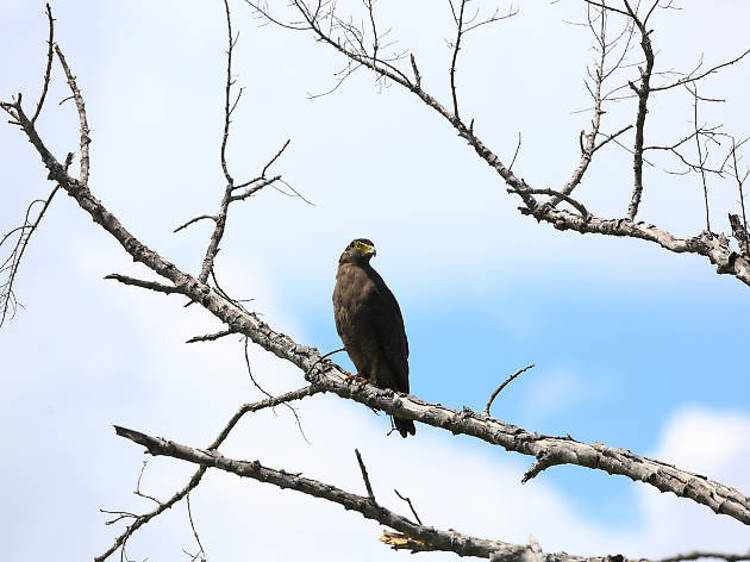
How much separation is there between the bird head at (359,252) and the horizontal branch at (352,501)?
3247mm

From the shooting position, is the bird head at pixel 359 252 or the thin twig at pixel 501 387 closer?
the thin twig at pixel 501 387

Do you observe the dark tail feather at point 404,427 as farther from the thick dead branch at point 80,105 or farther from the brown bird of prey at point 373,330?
the thick dead branch at point 80,105

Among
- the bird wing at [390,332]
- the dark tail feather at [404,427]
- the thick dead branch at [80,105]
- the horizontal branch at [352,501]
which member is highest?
the thick dead branch at [80,105]

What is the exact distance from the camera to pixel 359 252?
7.07 m

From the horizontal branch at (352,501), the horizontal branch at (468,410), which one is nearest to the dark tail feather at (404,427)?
the horizontal branch at (468,410)

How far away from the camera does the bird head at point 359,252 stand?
7.01 metres

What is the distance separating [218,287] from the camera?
5.43 meters

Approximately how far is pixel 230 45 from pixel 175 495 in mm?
2755

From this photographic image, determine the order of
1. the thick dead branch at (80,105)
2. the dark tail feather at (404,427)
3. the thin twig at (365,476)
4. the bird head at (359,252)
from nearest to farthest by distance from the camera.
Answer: the thin twig at (365,476) < the thick dead branch at (80,105) < the dark tail feather at (404,427) < the bird head at (359,252)

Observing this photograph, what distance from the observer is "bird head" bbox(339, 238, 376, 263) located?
7.01 m

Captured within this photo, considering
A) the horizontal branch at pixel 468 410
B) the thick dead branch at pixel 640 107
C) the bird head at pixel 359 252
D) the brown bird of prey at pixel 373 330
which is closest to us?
the horizontal branch at pixel 468 410

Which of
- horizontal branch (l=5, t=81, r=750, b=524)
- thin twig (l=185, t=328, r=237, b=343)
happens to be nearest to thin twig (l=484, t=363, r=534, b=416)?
horizontal branch (l=5, t=81, r=750, b=524)

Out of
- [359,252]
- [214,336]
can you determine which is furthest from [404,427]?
[214,336]

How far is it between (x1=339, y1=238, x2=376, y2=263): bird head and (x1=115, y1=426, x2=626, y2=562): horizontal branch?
10.7ft
